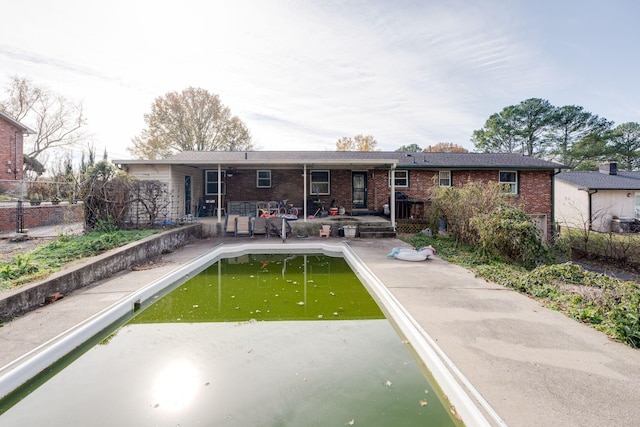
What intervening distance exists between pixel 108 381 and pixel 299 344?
2048mm

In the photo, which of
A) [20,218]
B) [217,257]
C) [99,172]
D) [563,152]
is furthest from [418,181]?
[563,152]

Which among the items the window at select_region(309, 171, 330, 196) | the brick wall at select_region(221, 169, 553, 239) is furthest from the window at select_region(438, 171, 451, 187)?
the window at select_region(309, 171, 330, 196)

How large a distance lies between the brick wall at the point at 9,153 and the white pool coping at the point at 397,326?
17263 mm

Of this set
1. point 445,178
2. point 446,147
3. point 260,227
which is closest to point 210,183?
point 260,227

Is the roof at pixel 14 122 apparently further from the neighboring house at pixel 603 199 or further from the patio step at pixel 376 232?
the neighboring house at pixel 603 199

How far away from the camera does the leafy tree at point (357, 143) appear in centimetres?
3305

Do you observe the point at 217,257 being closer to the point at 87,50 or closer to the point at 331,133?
the point at 87,50

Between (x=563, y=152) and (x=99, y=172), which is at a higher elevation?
(x=563, y=152)

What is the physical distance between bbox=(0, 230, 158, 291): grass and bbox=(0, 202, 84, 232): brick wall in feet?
9.70

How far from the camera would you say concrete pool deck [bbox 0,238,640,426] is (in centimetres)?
240

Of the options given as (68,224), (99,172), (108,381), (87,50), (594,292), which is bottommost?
(108,381)

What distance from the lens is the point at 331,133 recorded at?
31.7m

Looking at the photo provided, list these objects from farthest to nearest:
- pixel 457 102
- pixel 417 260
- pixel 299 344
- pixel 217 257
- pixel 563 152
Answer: pixel 563 152
pixel 457 102
pixel 217 257
pixel 417 260
pixel 299 344

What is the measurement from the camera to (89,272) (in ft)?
18.9
